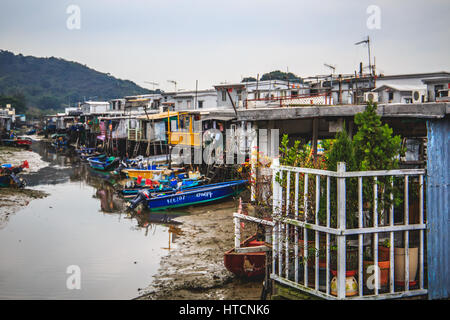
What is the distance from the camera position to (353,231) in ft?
17.6

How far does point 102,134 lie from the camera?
4250 cm

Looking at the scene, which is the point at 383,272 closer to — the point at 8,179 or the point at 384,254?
the point at 384,254

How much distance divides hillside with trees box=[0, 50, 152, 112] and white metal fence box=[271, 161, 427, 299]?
11725cm

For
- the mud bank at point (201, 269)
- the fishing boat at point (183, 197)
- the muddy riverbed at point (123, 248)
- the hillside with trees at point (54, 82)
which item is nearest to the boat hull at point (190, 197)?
the fishing boat at point (183, 197)

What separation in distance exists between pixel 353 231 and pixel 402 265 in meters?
1.08

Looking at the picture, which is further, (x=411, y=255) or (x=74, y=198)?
(x=74, y=198)

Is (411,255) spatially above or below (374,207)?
below

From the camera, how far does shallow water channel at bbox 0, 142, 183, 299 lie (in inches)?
378

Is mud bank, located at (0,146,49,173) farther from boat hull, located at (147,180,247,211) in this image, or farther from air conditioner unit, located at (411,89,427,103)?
air conditioner unit, located at (411,89,427,103)

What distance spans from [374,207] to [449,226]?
1.33m

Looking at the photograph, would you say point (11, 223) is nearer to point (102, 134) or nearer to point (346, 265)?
point (346, 265)

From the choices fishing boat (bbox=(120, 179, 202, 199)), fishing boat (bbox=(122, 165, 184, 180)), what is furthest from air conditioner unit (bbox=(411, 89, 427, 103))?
fishing boat (bbox=(122, 165, 184, 180))

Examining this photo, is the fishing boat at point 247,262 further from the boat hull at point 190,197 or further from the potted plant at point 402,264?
the boat hull at point 190,197
